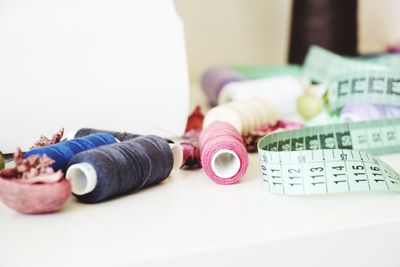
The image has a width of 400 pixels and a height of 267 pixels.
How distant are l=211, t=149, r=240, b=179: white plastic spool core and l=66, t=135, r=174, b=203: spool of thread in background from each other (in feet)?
0.20

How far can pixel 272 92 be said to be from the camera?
3.67 feet

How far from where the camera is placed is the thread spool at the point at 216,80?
3.95ft

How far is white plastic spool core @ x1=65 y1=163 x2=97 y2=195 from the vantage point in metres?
0.62

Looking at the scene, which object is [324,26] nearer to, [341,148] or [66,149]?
[341,148]

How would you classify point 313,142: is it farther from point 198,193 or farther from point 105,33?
point 105,33

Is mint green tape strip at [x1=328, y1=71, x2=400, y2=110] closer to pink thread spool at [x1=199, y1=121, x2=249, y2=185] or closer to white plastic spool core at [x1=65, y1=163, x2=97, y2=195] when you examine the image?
pink thread spool at [x1=199, y1=121, x2=249, y2=185]

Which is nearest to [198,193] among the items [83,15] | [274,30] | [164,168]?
[164,168]

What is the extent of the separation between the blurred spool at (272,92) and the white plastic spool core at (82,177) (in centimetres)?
47

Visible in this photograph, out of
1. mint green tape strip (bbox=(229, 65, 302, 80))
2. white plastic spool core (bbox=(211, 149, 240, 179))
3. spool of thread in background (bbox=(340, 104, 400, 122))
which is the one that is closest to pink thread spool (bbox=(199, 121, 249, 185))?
white plastic spool core (bbox=(211, 149, 240, 179))

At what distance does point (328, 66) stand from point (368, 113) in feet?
0.99

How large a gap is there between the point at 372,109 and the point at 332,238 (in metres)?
0.43

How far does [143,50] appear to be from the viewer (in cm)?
85

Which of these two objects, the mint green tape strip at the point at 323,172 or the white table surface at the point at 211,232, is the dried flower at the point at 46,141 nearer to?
the white table surface at the point at 211,232

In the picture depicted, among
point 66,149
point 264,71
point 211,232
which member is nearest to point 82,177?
point 66,149
